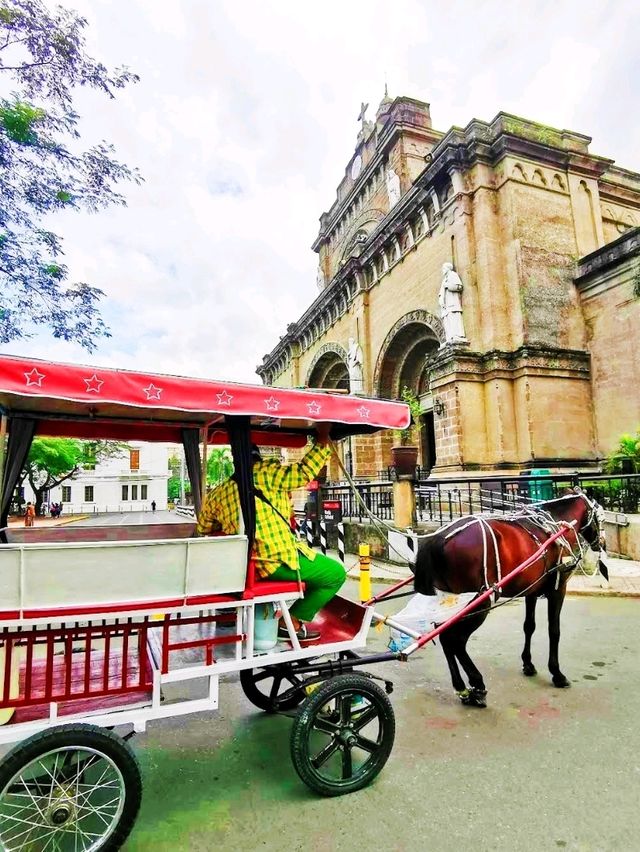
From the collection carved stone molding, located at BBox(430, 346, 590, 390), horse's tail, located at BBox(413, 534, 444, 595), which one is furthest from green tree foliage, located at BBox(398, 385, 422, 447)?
horse's tail, located at BBox(413, 534, 444, 595)

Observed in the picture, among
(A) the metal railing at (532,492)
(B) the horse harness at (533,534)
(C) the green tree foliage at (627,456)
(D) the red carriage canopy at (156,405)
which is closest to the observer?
(D) the red carriage canopy at (156,405)

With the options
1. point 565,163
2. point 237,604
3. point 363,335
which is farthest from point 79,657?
point 363,335

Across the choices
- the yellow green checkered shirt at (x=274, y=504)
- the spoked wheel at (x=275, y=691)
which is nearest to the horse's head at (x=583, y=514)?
the yellow green checkered shirt at (x=274, y=504)

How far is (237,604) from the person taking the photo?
2898 mm

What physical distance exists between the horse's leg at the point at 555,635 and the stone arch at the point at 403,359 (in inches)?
624

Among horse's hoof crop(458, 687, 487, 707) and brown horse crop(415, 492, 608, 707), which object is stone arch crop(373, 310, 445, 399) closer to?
brown horse crop(415, 492, 608, 707)

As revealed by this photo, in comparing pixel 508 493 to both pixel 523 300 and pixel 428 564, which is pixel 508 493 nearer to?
pixel 523 300

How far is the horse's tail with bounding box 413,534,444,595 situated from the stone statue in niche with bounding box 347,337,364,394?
18.0 metres

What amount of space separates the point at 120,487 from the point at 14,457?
52177 mm

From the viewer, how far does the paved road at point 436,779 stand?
2.55 meters

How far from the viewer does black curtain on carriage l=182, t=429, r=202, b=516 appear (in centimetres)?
451

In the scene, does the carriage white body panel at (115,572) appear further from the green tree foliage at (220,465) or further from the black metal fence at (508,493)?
the black metal fence at (508,493)

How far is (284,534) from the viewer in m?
3.30

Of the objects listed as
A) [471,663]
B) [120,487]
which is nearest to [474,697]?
[471,663]
